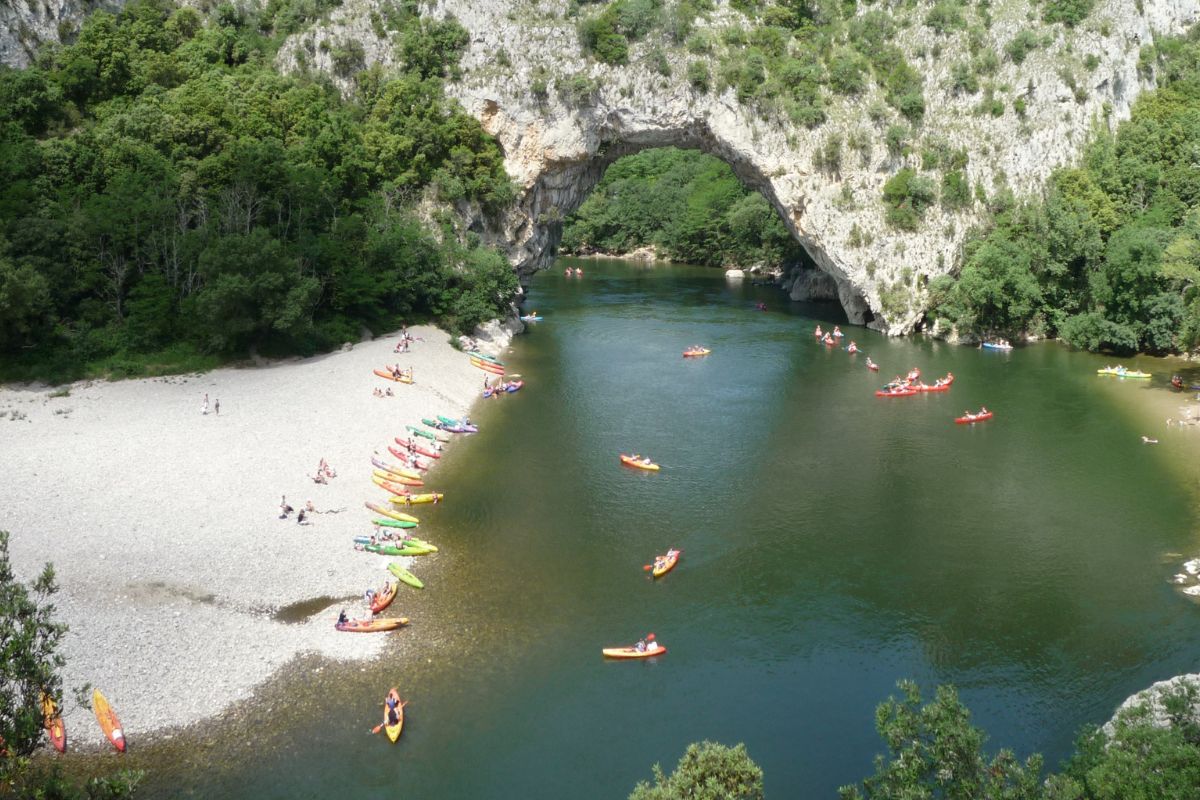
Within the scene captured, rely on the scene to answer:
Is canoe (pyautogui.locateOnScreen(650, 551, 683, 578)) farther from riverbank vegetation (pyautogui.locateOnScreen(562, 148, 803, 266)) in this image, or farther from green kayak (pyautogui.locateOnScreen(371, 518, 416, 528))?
riverbank vegetation (pyautogui.locateOnScreen(562, 148, 803, 266))

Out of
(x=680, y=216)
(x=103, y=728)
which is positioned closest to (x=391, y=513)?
(x=103, y=728)

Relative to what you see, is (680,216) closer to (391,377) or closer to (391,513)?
(391,377)

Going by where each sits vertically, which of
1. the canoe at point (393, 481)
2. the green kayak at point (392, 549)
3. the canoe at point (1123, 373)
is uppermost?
the canoe at point (1123, 373)

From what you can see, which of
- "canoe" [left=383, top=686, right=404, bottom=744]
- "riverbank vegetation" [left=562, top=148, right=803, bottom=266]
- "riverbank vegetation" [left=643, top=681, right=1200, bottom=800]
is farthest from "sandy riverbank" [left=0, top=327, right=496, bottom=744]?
"riverbank vegetation" [left=562, top=148, right=803, bottom=266]

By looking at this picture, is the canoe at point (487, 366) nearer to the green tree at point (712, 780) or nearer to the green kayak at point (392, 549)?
the green kayak at point (392, 549)

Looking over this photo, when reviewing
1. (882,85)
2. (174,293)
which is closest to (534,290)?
(882,85)

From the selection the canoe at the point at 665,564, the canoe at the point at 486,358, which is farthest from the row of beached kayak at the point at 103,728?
the canoe at the point at 486,358

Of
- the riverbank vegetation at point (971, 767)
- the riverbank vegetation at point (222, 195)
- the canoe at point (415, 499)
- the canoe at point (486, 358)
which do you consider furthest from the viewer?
the canoe at point (486, 358)
